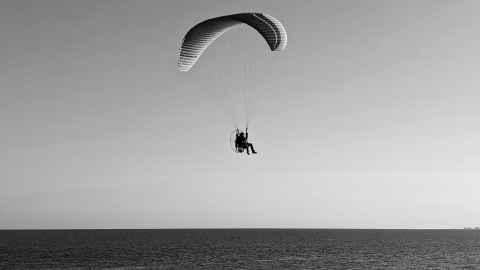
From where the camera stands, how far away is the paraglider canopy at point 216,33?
2997 cm

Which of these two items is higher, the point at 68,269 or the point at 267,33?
the point at 267,33

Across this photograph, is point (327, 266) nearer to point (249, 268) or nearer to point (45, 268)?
point (249, 268)

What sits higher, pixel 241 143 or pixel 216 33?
pixel 216 33

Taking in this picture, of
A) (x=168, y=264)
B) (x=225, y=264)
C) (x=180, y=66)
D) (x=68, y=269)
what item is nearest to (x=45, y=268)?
(x=68, y=269)

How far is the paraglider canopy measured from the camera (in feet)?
98.3

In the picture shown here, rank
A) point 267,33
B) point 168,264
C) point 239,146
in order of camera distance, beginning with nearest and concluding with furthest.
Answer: point 239,146
point 267,33
point 168,264

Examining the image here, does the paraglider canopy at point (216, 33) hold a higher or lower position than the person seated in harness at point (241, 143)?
higher

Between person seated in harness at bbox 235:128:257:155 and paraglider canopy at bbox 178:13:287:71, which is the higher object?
paraglider canopy at bbox 178:13:287:71

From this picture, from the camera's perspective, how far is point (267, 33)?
30406 millimetres

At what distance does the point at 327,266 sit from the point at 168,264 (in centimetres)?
2175

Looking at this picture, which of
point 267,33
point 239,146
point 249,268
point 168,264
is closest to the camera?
point 239,146

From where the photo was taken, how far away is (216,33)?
31766 mm

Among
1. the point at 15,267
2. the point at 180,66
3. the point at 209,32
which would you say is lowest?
the point at 15,267

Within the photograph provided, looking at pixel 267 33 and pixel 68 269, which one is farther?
pixel 68 269
